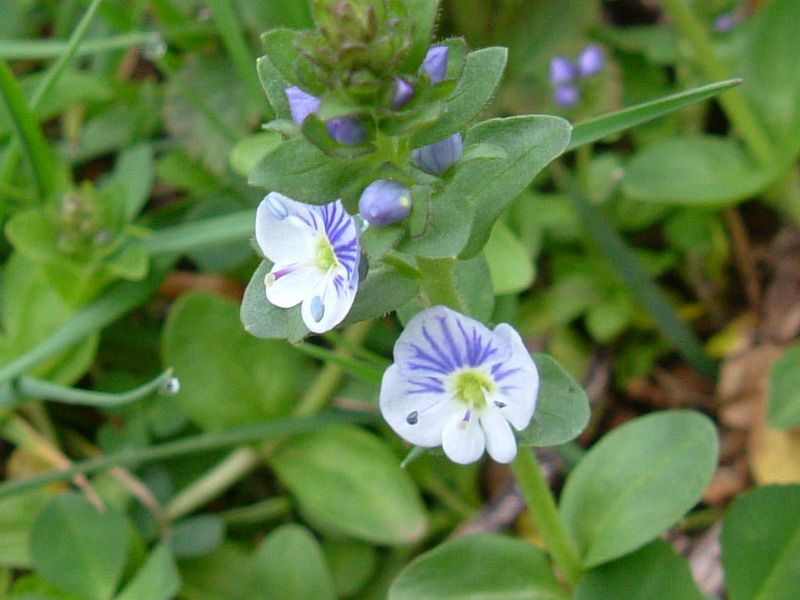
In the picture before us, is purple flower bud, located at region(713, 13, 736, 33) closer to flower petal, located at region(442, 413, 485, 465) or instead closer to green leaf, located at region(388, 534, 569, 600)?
green leaf, located at region(388, 534, 569, 600)

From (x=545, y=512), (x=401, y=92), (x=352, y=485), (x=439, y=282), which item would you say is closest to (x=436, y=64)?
(x=401, y=92)

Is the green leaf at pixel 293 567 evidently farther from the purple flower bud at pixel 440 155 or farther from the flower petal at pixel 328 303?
the purple flower bud at pixel 440 155

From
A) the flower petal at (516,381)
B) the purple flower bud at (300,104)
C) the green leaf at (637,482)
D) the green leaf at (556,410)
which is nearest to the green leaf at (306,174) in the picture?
the purple flower bud at (300,104)

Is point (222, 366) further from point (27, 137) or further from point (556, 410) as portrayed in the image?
point (556, 410)

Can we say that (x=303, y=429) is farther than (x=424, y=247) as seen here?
Yes

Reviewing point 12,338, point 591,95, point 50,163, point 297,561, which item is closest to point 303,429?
point 297,561

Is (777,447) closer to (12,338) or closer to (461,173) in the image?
(461,173)
